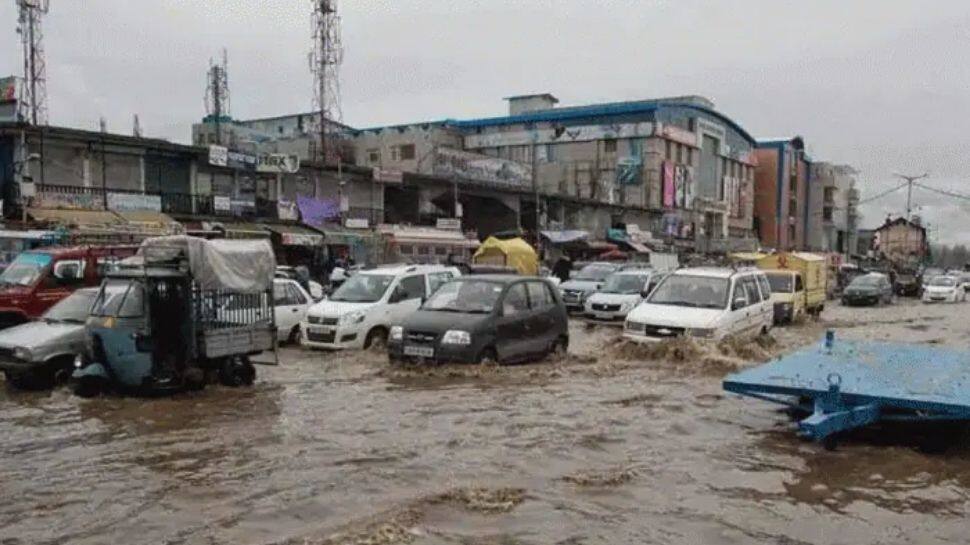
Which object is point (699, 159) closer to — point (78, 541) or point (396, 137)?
point (396, 137)

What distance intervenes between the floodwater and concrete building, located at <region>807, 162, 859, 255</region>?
→ 271 ft

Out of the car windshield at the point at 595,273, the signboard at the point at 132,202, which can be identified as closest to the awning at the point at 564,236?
the car windshield at the point at 595,273

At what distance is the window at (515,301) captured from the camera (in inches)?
527

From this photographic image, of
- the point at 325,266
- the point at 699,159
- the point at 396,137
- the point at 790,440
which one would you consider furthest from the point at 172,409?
the point at 699,159

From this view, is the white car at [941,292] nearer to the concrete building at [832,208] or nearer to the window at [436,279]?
the window at [436,279]

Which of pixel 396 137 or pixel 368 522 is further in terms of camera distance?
pixel 396 137

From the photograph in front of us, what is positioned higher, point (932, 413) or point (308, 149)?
point (308, 149)

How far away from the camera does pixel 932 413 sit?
7980 millimetres

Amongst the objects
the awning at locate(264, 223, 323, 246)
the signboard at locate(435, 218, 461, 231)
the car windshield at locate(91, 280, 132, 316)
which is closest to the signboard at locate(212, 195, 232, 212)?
the awning at locate(264, 223, 323, 246)

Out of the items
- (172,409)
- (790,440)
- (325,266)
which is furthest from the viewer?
(325,266)

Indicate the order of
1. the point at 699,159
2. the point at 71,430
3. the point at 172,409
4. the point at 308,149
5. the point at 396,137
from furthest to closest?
1. the point at 699,159
2. the point at 396,137
3. the point at 308,149
4. the point at 172,409
5. the point at 71,430

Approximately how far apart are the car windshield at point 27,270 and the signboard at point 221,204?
15.3 m

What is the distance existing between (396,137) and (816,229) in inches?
2009

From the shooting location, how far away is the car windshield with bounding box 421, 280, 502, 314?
13.3 meters
